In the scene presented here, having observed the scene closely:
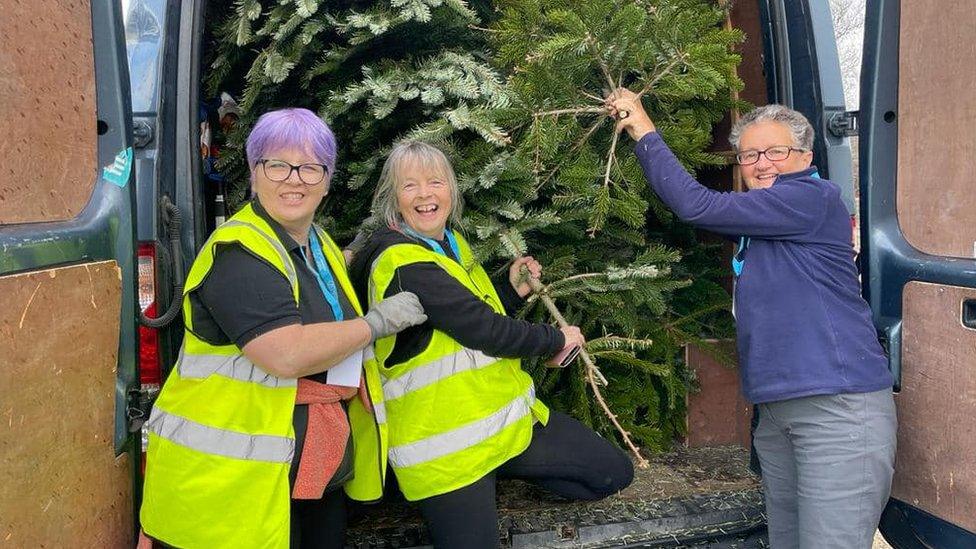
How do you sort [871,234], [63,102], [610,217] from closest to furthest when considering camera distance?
[63,102] < [871,234] < [610,217]

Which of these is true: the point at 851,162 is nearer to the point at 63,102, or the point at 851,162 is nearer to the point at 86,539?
the point at 63,102

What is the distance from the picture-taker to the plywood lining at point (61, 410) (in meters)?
1.45

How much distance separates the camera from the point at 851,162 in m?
2.51

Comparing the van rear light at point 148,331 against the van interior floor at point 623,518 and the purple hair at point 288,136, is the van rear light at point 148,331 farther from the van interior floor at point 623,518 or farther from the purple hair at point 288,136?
the van interior floor at point 623,518

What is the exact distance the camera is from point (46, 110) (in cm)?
163

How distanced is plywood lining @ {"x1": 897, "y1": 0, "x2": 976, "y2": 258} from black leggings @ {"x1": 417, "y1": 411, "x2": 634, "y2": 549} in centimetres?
118

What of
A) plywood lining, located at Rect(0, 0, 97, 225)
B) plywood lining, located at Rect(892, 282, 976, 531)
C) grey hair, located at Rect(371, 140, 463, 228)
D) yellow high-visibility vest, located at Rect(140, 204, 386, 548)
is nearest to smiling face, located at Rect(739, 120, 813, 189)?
plywood lining, located at Rect(892, 282, 976, 531)

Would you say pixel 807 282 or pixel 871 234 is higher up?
pixel 871 234

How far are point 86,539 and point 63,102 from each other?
1.04 m

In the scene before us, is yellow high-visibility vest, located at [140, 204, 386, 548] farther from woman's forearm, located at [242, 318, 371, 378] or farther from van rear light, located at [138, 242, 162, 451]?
van rear light, located at [138, 242, 162, 451]

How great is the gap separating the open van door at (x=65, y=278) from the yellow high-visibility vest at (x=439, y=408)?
717mm

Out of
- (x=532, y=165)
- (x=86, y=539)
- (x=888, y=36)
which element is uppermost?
(x=888, y=36)

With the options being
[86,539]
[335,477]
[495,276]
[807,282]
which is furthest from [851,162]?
[86,539]

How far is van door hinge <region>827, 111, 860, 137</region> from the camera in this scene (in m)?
2.45
